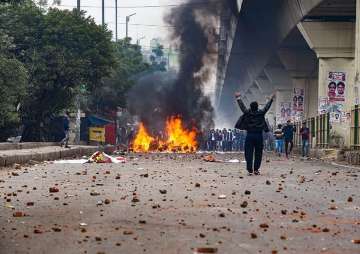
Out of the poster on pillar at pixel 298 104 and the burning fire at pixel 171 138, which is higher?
the poster on pillar at pixel 298 104

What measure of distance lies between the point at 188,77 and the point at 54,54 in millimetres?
18191

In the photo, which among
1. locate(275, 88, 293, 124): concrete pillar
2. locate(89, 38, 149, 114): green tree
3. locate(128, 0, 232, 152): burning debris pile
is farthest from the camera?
locate(89, 38, 149, 114): green tree

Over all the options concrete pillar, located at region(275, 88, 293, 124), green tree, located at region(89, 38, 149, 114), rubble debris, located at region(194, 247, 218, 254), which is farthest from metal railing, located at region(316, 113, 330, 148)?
rubble debris, located at region(194, 247, 218, 254)

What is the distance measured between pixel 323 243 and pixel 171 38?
46091 millimetres

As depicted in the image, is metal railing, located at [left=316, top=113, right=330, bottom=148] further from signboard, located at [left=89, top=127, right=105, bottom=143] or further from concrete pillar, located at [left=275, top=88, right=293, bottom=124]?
signboard, located at [left=89, top=127, right=105, bottom=143]

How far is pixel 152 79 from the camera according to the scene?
6462 centimetres

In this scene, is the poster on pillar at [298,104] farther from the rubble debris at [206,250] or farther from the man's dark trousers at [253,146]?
the rubble debris at [206,250]

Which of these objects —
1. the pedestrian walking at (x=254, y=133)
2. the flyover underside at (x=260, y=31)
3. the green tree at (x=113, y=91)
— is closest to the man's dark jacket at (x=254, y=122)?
the pedestrian walking at (x=254, y=133)

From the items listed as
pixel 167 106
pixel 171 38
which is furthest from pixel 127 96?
pixel 171 38

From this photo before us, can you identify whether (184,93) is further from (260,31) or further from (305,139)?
→ (305,139)

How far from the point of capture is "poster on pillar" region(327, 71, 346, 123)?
3192 centimetres

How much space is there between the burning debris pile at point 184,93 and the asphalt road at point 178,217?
1421 inches

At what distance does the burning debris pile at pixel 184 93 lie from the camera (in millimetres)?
51281

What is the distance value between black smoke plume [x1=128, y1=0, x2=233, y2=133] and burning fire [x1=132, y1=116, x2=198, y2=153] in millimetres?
583
